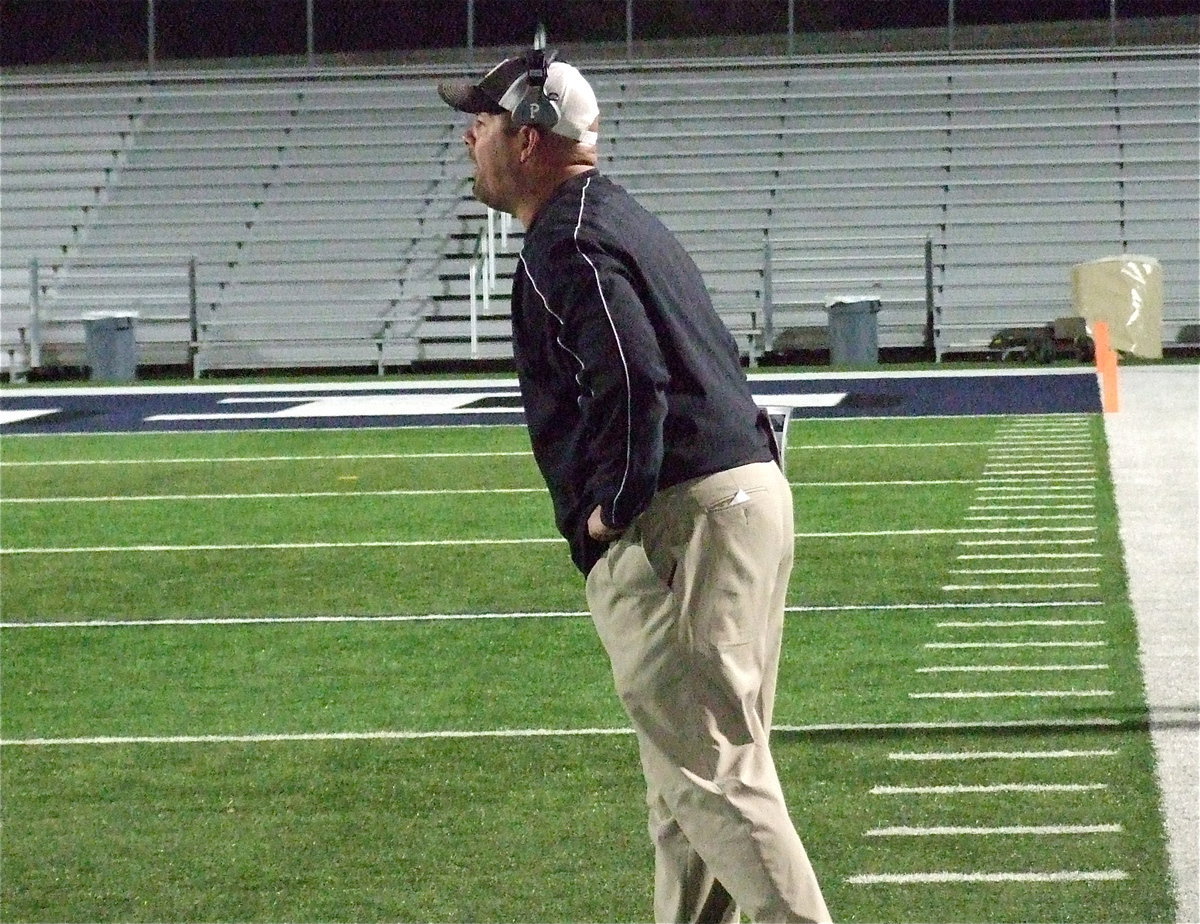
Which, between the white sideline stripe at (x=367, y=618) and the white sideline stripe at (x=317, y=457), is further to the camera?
the white sideline stripe at (x=317, y=457)

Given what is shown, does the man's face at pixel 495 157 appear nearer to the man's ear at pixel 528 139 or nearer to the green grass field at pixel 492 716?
the man's ear at pixel 528 139

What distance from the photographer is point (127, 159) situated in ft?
89.2

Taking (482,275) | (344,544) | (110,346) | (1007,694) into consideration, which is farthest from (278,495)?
(482,275)

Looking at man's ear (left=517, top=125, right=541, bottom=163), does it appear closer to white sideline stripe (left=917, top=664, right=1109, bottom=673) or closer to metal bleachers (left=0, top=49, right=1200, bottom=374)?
white sideline stripe (left=917, top=664, right=1109, bottom=673)

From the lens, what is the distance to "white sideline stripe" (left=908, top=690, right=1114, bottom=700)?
251 inches

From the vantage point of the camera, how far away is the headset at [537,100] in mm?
3508

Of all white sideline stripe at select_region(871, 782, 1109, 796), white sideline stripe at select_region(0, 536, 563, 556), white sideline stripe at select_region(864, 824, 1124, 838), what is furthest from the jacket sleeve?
white sideline stripe at select_region(0, 536, 563, 556)

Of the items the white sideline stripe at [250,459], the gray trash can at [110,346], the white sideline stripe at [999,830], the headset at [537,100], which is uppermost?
the headset at [537,100]

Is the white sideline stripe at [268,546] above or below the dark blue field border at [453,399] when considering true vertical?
above

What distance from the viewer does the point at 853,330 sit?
22406 mm

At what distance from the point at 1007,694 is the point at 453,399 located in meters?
12.9

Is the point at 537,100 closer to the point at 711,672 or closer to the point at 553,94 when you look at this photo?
the point at 553,94

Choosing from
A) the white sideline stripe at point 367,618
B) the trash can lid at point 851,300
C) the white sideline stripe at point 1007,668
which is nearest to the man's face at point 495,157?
the white sideline stripe at point 1007,668

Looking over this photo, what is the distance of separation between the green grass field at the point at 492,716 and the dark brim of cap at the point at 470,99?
67.5 inches
